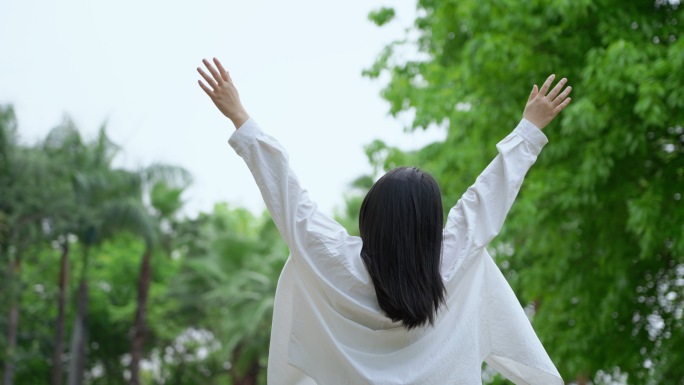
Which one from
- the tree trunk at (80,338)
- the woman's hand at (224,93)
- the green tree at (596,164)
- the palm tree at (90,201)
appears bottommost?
the green tree at (596,164)

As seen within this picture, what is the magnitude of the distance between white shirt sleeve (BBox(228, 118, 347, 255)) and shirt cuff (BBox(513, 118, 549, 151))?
63 cm

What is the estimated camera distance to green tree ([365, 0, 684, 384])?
31.4 feet

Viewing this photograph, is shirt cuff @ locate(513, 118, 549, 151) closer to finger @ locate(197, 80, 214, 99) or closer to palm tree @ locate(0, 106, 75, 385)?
finger @ locate(197, 80, 214, 99)

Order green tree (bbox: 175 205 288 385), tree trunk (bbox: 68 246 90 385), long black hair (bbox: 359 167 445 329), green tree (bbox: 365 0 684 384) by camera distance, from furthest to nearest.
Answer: tree trunk (bbox: 68 246 90 385), green tree (bbox: 175 205 288 385), green tree (bbox: 365 0 684 384), long black hair (bbox: 359 167 445 329)

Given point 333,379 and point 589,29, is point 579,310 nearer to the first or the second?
point 589,29

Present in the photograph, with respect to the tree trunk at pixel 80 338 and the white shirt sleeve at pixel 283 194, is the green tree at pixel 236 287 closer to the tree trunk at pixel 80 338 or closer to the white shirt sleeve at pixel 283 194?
the tree trunk at pixel 80 338

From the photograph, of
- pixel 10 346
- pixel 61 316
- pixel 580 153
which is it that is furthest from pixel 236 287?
pixel 580 153

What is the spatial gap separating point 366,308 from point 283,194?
347 mm

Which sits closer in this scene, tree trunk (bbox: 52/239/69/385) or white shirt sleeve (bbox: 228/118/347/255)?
white shirt sleeve (bbox: 228/118/347/255)

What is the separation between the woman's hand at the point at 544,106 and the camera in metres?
2.88

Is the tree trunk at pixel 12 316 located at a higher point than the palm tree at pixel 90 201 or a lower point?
lower

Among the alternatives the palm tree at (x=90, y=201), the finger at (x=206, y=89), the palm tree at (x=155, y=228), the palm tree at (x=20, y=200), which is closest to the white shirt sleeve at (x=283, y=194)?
the finger at (x=206, y=89)

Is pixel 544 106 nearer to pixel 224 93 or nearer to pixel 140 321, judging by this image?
pixel 224 93

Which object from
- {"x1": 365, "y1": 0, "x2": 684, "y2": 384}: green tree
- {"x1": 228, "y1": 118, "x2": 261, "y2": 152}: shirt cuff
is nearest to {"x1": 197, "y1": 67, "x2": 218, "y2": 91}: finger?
{"x1": 228, "y1": 118, "x2": 261, "y2": 152}: shirt cuff
